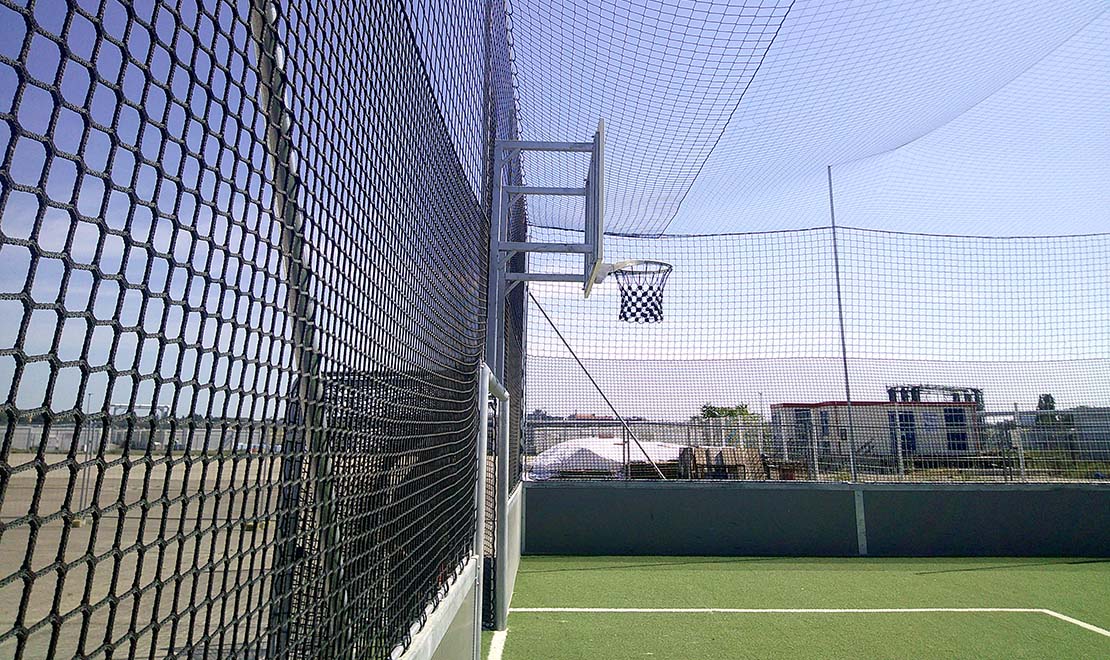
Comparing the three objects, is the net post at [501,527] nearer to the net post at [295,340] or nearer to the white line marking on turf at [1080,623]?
the net post at [295,340]

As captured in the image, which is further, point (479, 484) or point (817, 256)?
point (817, 256)

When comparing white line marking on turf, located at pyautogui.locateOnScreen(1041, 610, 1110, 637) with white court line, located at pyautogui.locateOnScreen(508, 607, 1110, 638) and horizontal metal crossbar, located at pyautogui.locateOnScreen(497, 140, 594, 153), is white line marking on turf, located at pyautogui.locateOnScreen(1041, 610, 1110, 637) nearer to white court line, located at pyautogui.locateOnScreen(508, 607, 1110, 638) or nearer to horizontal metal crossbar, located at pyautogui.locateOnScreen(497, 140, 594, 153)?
white court line, located at pyautogui.locateOnScreen(508, 607, 1110, 638)

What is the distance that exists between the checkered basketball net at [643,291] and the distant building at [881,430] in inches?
72.9

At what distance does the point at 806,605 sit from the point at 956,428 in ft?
13.4

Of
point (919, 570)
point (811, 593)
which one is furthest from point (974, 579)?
point (811, 593)

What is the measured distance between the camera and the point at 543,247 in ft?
13.6

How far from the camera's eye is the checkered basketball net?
8.88m

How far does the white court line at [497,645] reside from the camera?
382cm

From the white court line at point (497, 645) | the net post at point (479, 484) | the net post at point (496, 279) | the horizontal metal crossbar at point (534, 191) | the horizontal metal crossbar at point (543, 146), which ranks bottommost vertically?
the white court line at point (497, 645)

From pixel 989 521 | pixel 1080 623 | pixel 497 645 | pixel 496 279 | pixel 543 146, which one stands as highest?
pixel 543 146

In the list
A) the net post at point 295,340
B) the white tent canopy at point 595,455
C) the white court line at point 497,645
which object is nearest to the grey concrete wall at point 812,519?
the white tent canopy at point 595,455

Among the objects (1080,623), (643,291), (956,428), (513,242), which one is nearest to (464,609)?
(513,242)

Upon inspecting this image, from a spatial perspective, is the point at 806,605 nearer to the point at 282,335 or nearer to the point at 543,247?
the point at 543,247

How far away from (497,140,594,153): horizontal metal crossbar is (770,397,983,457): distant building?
4.86 m
